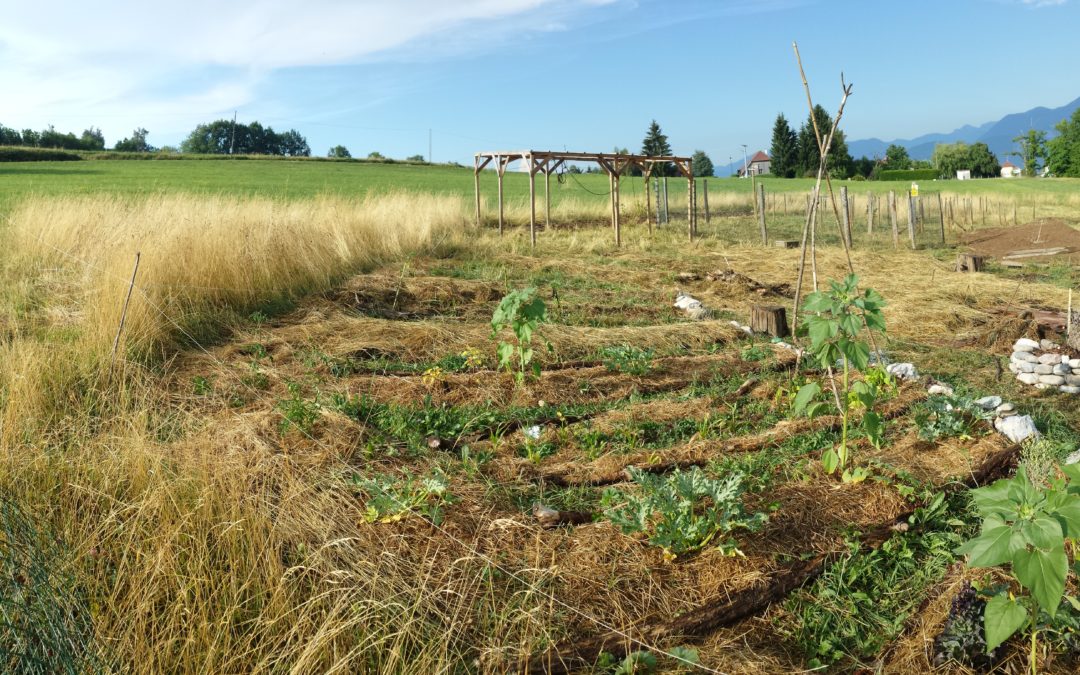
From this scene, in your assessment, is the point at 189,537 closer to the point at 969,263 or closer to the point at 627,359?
the point at 627,359

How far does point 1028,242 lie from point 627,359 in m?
13.5

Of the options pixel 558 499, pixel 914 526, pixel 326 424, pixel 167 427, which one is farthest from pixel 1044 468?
pixel 167 427

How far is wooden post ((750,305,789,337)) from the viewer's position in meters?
7.12

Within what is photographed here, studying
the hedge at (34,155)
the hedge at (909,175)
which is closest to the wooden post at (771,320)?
the hedge at (34,155)

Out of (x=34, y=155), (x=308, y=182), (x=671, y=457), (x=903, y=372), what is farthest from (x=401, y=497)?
(x=34, y=155)

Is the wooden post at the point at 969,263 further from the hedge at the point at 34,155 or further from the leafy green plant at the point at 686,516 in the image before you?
the hedge at the point at 34,155

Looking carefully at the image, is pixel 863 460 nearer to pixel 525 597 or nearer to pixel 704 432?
pixel 704 432

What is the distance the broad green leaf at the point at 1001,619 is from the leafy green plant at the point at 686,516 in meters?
0.89

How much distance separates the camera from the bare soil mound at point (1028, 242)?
13.3 m

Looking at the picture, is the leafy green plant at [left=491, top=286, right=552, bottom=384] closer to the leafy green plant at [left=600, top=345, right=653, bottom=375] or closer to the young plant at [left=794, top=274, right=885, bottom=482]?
the leafy green plant at [left=600, top=345, right=653, bottom=375]

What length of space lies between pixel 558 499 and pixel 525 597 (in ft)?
3.34

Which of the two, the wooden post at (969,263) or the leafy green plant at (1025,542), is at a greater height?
the wooden post at (969,263)

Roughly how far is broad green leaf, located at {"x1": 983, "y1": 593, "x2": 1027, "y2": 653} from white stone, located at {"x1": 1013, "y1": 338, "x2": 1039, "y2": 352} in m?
4.79

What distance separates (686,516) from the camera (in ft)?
10.1
